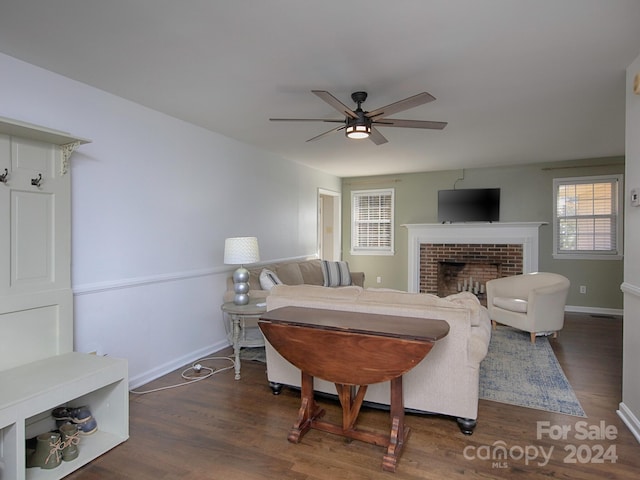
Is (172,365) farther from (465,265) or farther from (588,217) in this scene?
(588,217)

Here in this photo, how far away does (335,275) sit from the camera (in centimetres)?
541

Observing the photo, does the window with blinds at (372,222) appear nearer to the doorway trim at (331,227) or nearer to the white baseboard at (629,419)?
the doorway trim at (331,227)

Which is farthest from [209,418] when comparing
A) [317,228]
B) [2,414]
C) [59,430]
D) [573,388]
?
[317,228]

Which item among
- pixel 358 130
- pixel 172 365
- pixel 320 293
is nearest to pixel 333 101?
pixel 358 130

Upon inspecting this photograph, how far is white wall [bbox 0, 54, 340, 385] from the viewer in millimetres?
2523

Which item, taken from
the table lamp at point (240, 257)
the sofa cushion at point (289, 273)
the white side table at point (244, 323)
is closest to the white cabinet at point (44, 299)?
the white side table at point (244, 323)

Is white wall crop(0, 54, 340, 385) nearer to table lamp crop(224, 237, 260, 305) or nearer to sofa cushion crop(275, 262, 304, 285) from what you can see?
table lamp crop(224, 237, 260, 305)

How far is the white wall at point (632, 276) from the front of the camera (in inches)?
86.6

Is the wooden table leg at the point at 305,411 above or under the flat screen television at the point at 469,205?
under

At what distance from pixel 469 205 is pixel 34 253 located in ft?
18.2

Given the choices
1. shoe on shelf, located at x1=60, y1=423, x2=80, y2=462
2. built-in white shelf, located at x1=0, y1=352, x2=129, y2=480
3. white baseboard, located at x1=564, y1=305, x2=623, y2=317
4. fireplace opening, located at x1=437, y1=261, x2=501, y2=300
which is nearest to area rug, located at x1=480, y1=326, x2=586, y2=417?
white baseboard, located at x1=564, y1=305, x2=623, y2=317

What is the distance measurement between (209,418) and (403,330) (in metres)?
1.44

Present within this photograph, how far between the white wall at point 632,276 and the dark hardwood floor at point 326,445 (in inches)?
6.2

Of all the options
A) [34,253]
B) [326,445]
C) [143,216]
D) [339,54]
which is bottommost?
[326,445]
